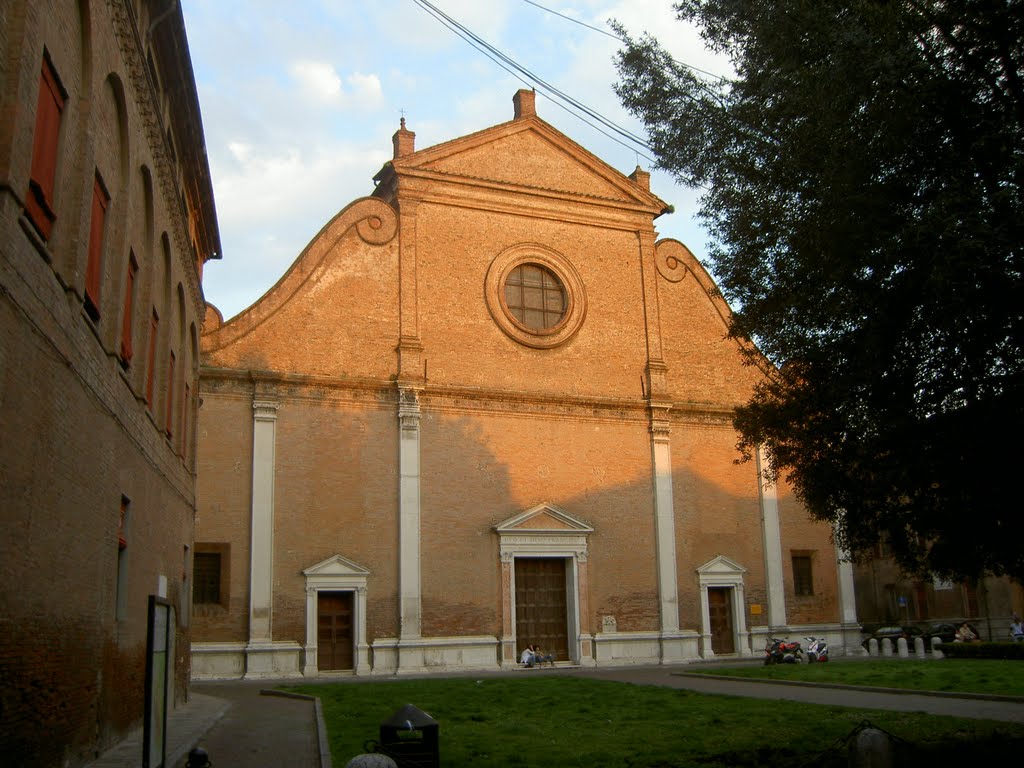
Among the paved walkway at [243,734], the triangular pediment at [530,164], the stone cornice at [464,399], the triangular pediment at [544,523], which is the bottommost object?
the paved walkway at [243,734]

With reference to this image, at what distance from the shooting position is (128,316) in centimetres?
1150

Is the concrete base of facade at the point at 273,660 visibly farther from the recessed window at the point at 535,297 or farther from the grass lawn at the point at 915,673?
the recessed window at the point at 535,297

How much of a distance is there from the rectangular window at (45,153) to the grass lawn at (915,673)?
13.7m

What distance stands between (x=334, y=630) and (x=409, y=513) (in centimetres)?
312

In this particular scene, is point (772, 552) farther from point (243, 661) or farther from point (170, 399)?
point (170, 399)

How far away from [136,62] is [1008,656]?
73.2ft

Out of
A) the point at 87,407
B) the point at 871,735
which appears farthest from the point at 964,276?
the point at 87,407

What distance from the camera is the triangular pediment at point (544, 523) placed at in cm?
2403

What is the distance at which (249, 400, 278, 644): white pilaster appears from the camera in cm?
2130

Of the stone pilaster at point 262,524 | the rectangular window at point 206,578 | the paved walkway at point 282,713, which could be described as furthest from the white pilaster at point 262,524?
the paved walkway at point 282,713

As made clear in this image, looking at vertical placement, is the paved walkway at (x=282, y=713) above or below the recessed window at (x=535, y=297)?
below

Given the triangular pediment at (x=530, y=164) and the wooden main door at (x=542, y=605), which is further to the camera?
the triangular pediment at (x=530, y=164)

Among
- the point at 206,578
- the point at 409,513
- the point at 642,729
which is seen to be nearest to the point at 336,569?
the point at 409,513

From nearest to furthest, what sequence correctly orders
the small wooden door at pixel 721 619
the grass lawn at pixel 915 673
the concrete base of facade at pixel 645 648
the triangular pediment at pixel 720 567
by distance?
1. the grass lawn at pixel 915 673
2. the concrete base of facade at pixel 645 648
3. the triangular pediment at pixel 720 567
4. the small wooden door at pixel 721 619
